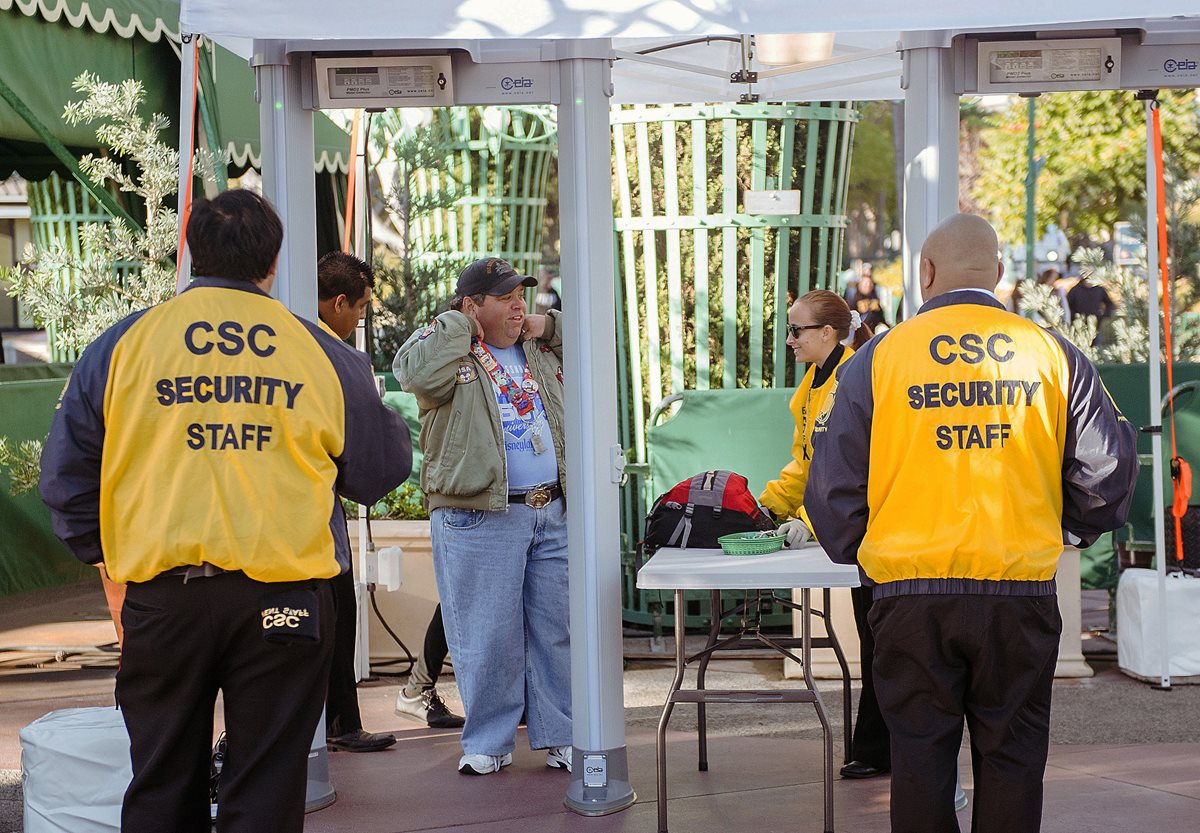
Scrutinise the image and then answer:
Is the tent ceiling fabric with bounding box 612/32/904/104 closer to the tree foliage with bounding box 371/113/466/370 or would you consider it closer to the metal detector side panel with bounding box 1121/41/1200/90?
the metal detector side panel with bounding box 1121/41/1200/90

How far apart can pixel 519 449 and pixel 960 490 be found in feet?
7.41

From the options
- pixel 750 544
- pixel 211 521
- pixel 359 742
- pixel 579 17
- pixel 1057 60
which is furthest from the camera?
pixel 359 742

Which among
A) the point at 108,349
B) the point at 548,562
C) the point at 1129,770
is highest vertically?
the point at 108,349

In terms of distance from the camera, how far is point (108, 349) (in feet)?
10.3

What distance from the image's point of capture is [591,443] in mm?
4547

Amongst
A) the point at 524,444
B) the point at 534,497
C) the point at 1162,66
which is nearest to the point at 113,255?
the point at 524,444

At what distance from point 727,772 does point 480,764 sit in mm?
874

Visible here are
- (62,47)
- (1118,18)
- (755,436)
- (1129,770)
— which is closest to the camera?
(1118,18)

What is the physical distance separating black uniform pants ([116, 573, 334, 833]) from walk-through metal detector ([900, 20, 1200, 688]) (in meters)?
2.30

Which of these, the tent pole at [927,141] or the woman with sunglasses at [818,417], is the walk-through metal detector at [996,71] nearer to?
the tent pole at [927,141]

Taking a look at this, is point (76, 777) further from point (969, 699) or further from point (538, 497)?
point (969, 699)

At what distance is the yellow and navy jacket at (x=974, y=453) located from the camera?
3.17 m

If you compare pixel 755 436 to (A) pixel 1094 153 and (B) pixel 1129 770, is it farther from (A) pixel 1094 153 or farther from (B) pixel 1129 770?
(A) pixel 1094 153

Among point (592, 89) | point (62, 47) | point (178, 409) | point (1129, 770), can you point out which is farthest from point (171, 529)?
point (62, 47)
